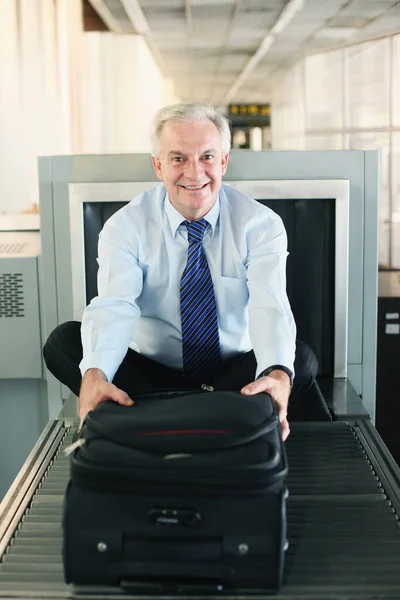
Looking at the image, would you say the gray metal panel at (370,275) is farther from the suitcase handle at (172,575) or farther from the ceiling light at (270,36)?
the ceiling light at (270,36)

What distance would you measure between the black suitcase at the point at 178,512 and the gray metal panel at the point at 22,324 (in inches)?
53.8

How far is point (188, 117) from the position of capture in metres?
1.89

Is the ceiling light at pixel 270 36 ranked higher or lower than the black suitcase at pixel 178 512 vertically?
higher

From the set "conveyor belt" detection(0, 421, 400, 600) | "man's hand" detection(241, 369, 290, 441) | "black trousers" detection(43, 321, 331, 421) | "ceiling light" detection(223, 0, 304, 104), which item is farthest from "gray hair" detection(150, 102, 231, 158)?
"ceiling light" detection(223, 0, 304, 104)

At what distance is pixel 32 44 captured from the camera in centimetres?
502

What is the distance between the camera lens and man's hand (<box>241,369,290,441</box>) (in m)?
1.45

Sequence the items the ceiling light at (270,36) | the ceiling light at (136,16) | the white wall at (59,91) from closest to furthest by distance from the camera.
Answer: the white wall at (59,91), the ceiling light at (136,16), the ceiling light at (270,36)

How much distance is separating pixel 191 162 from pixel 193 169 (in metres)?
0.02

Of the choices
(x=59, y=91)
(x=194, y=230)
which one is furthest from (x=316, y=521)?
(x=59, y=91)

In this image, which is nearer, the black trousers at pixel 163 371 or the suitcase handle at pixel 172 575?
the suitcase handle at pixel 172 575

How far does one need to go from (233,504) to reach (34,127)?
438cm

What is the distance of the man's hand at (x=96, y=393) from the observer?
1.42 meters

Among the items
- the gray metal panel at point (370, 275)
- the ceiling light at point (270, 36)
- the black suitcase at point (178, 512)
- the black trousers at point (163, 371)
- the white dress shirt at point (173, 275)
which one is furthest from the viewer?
the ceiling light at point (270, 36)

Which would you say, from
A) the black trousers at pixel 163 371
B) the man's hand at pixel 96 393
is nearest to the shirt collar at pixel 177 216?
the black trousers at pixel 163 371
